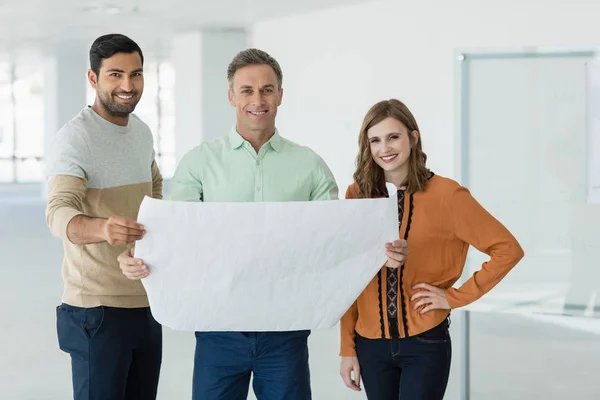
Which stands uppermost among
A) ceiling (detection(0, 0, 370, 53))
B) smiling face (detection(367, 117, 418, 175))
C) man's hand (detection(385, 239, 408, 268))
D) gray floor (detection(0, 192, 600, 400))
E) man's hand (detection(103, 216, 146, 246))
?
ceiling (detection(0, 0, 370, 53))

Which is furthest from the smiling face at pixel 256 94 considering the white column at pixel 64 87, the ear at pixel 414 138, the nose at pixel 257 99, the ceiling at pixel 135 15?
the white column at pixel 64 87

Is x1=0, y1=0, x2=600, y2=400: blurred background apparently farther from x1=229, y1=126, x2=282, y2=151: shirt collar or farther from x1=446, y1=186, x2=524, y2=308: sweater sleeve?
x1=229, y1=126, x2=282, y2=151: shirt collar

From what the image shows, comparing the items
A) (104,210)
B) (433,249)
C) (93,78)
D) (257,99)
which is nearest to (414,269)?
(433,249)

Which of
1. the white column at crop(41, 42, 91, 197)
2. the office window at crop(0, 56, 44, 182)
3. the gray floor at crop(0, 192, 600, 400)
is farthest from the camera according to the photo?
the office window at crop(0, 56, 44, 182)

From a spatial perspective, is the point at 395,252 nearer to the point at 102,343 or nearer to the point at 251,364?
the point at 251,364

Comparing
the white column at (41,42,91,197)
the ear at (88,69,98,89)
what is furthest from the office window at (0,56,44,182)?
the ear at (88,69,98,89)

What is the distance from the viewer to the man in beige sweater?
2.71 m

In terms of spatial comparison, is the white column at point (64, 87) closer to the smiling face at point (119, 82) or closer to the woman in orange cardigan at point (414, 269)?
the smiling face at point (119, 82)

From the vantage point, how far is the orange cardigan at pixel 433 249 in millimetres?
2516

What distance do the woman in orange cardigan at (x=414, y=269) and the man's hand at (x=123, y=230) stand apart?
76cm

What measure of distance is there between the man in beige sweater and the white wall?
5.36 metres

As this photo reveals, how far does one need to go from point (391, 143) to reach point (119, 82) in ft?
2.98

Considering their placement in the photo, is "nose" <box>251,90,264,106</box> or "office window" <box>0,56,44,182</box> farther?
"office window" <box>0,56,44,182</box>

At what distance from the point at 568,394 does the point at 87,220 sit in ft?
12.2
